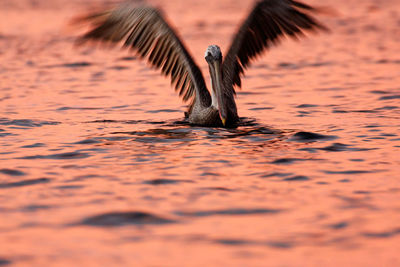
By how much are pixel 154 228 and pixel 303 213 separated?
3.83ft

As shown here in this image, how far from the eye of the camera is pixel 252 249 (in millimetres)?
4703

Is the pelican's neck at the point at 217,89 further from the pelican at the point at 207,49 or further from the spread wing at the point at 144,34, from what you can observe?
the spread wing at the point at 144,34

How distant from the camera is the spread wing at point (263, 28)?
9227 mm

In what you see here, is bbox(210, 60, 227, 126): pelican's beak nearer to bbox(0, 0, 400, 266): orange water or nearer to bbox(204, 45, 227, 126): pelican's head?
bbox(204, 45, 227, 126): pelican's head

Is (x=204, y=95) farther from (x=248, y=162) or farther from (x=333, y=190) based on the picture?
(x=333, y=190)

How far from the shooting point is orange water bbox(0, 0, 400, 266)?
188 inches

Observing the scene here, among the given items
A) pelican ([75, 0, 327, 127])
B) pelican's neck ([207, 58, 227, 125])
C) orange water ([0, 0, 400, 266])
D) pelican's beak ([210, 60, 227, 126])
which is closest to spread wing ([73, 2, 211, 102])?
pelican ([75, 0, 327, 127])

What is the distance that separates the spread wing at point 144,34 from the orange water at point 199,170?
2.68ft

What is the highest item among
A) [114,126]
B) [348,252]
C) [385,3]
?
[385,3]

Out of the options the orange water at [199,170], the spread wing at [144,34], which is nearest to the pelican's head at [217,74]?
the orange water at [199,170]

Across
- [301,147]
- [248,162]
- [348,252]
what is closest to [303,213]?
[348,252]

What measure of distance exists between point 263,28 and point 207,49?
1010 mm

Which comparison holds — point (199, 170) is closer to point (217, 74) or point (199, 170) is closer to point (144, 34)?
point (217, 74)

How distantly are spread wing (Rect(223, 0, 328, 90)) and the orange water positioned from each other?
32.5 inches
